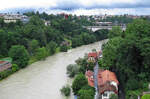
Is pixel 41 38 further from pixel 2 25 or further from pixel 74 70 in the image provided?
pixel 74 70

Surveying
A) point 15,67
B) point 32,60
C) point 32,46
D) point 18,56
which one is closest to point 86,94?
point 15,67

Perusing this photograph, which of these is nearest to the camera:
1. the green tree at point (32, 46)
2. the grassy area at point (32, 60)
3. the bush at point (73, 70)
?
the bush at point (73, 70)

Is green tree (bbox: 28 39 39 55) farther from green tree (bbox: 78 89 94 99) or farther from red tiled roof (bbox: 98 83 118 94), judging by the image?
green tree (bbox: 78 89 94 99)

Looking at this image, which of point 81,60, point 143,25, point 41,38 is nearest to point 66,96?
point 81,60

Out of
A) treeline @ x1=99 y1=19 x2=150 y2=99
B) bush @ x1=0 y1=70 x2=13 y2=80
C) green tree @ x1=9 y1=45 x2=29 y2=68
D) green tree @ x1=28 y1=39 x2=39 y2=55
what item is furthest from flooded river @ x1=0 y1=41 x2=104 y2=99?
treeline @ x1=99 y1=19 x2=150 y2=99

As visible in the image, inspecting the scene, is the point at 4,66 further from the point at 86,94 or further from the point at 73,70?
the point at 86,94

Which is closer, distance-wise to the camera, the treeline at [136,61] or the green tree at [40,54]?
the treeline at [136,61]

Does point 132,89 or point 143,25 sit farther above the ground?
point 143,25

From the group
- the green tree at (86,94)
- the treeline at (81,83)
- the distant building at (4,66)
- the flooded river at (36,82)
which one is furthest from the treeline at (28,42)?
the green tree at (86,94)

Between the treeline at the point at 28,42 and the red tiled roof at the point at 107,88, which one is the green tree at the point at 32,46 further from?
the red tiled roof at the point at 107,88
